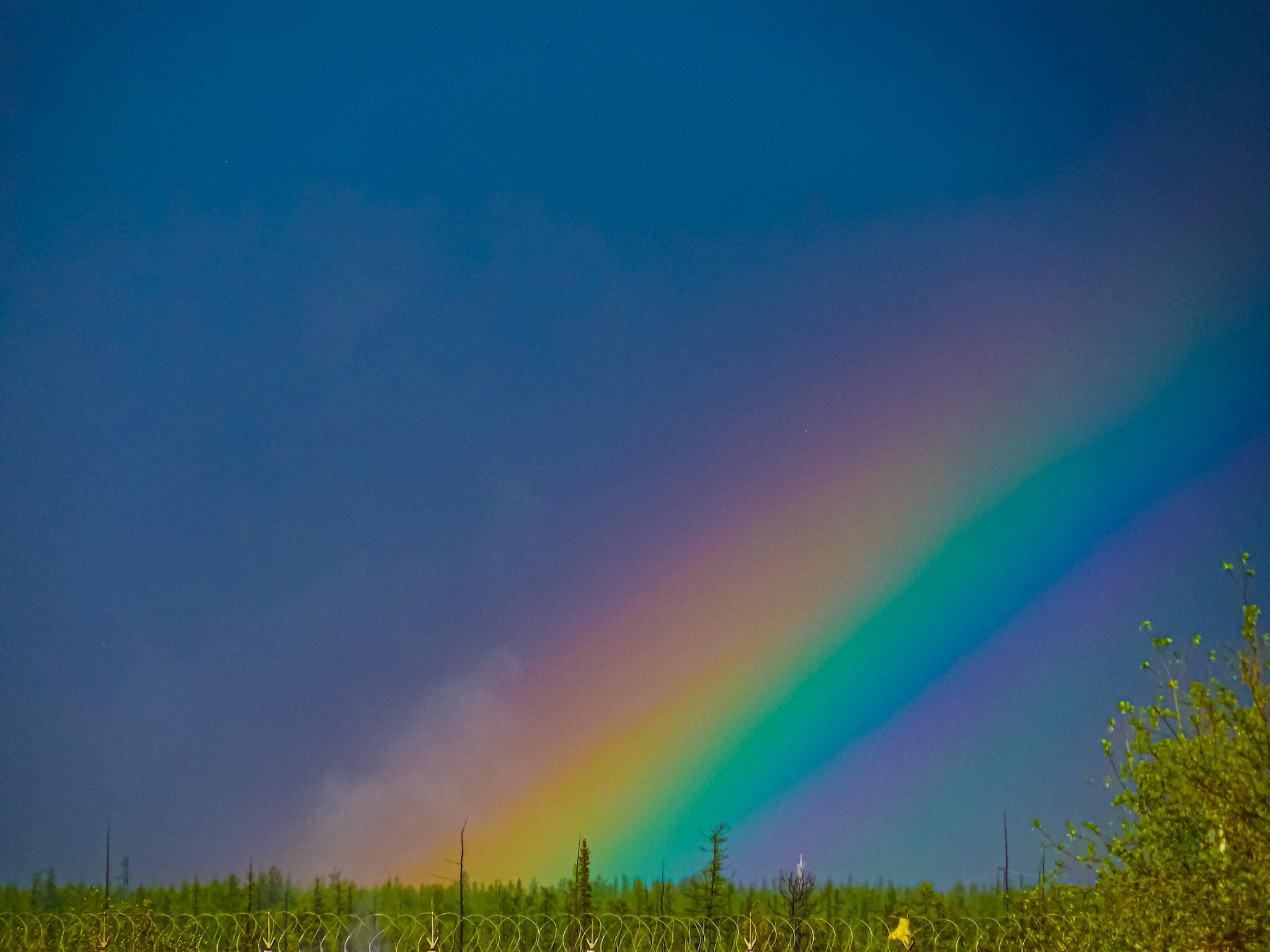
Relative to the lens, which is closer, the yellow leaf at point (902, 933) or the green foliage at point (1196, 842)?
the green foliage at point (1196, 842)

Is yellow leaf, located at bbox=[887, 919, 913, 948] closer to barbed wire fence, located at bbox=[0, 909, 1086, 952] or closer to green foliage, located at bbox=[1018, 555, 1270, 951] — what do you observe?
barbed wire fence, located at bbox=[0, 909, 1086, 952]

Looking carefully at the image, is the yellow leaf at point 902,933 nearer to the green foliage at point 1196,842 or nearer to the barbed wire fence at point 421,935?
the barbed wire fence at point 421,935

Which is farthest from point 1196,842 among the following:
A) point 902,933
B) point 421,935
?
point 421,935

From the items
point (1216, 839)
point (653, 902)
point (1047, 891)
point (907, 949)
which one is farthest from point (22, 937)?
point (653, 902)

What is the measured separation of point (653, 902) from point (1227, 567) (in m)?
119

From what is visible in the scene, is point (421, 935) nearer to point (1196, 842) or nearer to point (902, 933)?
point (902, 933)

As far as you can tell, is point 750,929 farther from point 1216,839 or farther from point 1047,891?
point 1216,839

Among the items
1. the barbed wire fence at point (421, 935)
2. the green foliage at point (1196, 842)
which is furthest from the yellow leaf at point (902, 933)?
the green foliage at point (1196, 842)

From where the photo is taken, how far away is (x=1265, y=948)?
13.0 meters

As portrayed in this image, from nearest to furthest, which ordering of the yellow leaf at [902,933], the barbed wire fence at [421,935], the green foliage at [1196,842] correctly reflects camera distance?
1. the green foliage at [1196,842]
2. the yellow leaf at [902,933]
3. the barbed wire fence at [421,935]

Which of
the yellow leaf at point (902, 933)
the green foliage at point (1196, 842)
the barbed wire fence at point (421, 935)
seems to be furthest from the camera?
the barbed wire fence at point (421, 935)

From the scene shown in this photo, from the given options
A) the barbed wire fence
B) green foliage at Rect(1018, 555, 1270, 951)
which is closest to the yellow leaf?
the barbed wire fence

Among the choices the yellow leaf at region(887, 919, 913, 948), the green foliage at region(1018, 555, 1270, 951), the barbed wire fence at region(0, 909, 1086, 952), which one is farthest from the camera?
the barbed wire fence at region(0, 909, 1086, 952)

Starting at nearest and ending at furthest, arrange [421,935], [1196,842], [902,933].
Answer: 1. [1196,842]
2. [902,933]
3. [421,935]
